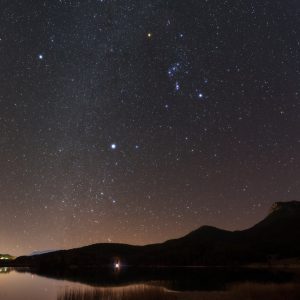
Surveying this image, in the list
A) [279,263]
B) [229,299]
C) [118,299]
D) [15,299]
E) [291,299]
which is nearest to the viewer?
[291,299]

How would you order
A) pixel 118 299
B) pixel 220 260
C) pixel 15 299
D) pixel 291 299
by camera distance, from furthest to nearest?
1. pixel 220 260
2. pixel 15 299
3. pixel 118 299
4. pixel 291 299

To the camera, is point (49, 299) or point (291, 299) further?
point (49, 299)

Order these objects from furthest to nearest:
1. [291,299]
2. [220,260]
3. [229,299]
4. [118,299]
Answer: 1. [220,260]
2. [118,299]
3. [229,299]
4. [291,299]

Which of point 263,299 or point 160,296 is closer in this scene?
point 263,299

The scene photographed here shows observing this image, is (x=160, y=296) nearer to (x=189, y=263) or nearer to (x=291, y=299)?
(x=291, y=299)

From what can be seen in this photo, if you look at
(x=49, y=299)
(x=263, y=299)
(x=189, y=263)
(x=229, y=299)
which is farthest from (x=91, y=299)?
(x=189, y=263)

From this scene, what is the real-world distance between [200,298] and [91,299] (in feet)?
36.5

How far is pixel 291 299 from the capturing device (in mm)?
34688

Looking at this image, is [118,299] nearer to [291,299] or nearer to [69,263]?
[291,299]

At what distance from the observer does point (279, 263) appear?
7047 inches

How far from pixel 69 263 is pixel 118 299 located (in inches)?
6147

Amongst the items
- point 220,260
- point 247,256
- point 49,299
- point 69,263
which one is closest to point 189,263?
point 220,260

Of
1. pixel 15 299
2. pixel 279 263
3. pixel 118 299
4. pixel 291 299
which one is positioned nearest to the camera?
pixel 291 299

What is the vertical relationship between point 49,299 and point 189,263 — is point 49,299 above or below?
below
